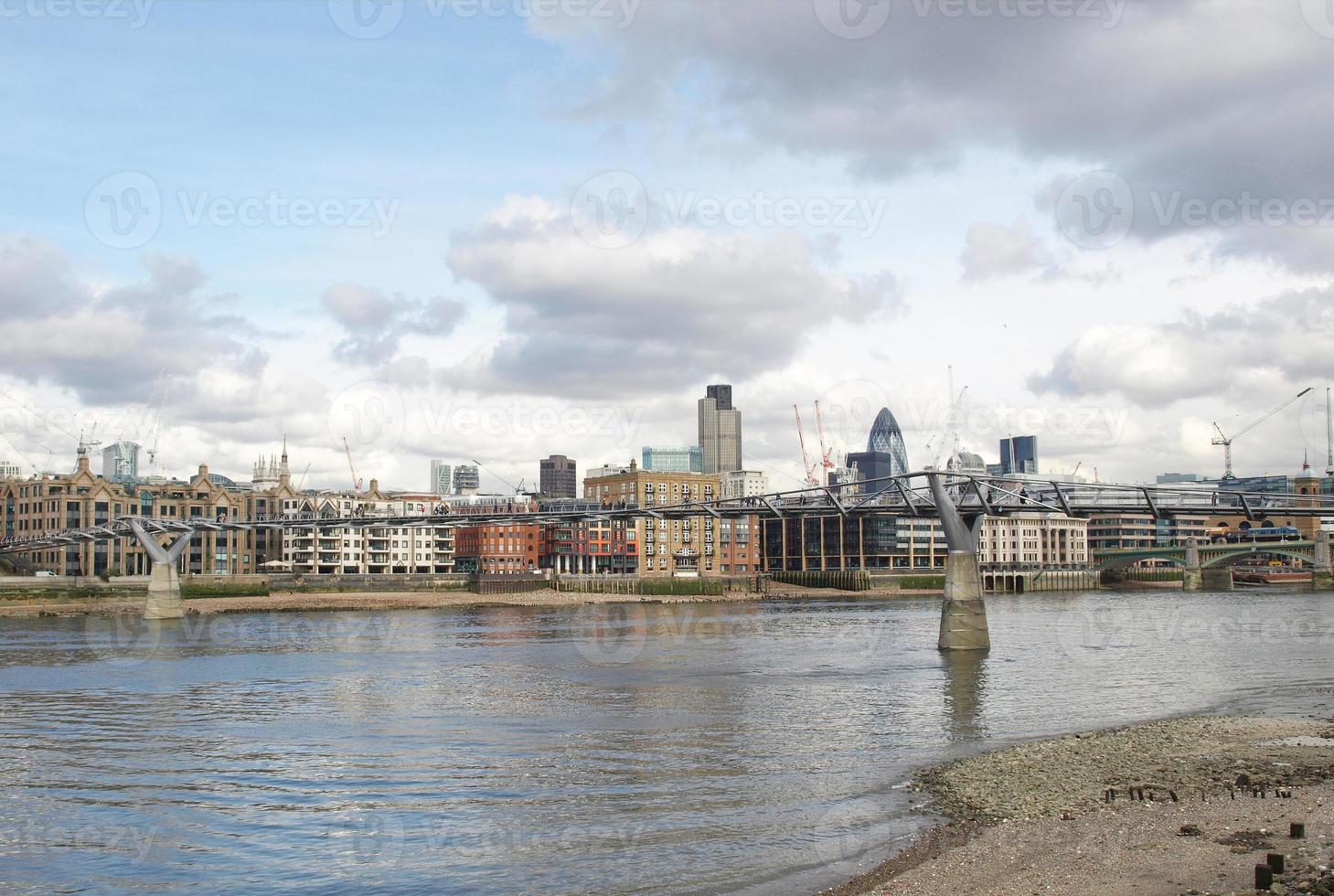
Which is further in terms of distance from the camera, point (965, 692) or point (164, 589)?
point (164, 589)

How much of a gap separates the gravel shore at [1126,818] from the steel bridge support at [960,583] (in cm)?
2647

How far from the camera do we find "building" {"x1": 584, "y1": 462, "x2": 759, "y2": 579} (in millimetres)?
177750

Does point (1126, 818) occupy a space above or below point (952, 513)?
below

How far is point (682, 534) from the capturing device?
594 feet

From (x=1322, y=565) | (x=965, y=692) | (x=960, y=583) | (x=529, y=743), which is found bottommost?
(x=1322, y=565)

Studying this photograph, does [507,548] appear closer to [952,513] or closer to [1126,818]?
[952,513]

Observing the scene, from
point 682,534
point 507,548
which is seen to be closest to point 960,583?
point 682,534

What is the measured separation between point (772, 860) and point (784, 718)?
59.2 ft

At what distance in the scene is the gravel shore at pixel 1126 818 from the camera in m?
18.6

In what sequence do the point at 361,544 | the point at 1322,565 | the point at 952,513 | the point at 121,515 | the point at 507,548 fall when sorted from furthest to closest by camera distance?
the point at 1322,565
the point at 507,548
the point at 361,544
the point at 121,515
the point at 952,513

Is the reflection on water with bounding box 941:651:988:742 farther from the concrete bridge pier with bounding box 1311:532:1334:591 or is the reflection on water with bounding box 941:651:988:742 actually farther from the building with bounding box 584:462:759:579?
the concrete bridge pier with bounding box 1311:532:1334:591

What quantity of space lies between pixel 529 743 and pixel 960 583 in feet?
104

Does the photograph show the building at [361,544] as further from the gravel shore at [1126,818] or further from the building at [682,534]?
the gravel shore at [1126,818]

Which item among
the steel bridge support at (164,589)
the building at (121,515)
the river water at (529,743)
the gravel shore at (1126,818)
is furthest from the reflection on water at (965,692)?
the building at (121,515)
